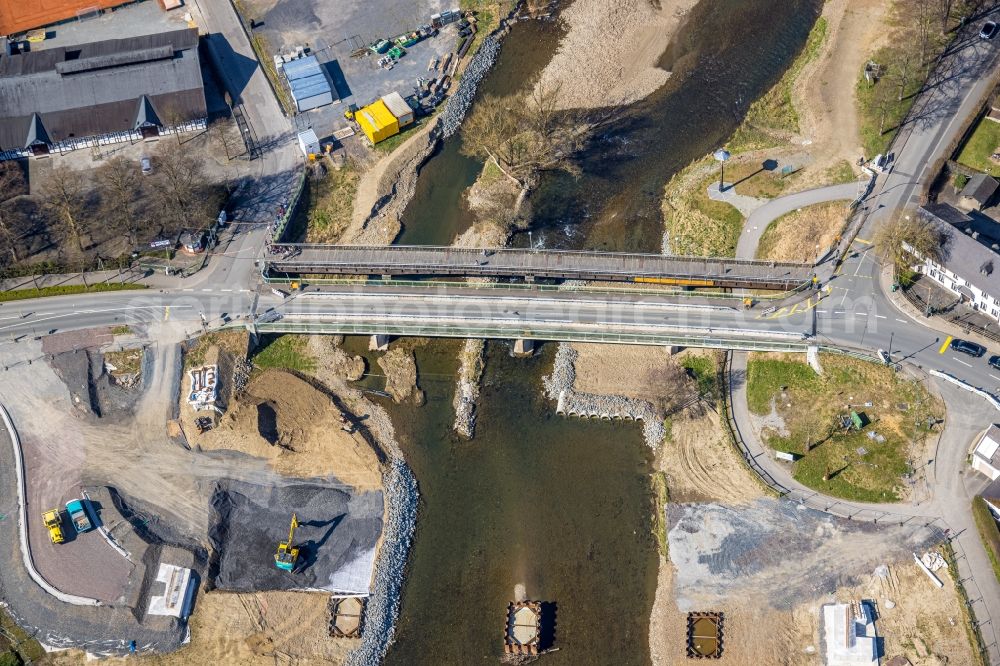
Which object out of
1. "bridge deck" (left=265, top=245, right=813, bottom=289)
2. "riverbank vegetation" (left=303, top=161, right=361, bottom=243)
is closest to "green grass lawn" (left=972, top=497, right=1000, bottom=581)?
"bridge deck" (left=265, top=245, right=813, bottom=289)

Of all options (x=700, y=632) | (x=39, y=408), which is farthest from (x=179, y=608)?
(x=700, y=632)

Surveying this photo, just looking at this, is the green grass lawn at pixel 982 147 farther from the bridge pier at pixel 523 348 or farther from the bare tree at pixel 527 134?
the bridge pier at pixel 523 348

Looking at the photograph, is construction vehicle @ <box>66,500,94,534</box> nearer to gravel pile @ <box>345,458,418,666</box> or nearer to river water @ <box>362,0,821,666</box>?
gravel pile @ <box>345,458,418,666</box>

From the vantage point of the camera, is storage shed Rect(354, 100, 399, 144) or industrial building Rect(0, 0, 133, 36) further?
industrial building Rect(0, 0, 133, 36)

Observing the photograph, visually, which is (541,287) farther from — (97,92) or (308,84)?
(97,92)

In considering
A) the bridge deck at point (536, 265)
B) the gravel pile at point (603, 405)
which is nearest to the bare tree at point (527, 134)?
the bridge deck at point (536, 265)

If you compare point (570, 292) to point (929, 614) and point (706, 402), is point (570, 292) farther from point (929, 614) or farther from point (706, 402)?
point (929, 614)
